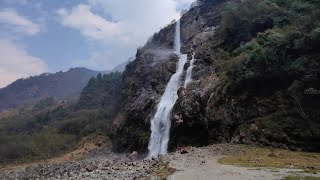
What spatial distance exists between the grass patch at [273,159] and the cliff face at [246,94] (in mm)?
1981

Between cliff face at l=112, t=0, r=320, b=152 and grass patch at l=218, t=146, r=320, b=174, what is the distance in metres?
1.98

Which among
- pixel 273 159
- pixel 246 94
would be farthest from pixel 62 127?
pixel 273 159

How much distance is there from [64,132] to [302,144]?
80.7 m

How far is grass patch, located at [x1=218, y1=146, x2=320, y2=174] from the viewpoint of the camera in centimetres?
2350

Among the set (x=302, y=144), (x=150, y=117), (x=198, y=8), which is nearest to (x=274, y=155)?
(x=302, y=144)

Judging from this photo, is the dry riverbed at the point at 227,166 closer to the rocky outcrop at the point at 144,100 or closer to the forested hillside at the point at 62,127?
the rocky outcrop at the point at 144,100

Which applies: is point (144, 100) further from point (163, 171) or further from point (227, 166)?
point (227, 166)

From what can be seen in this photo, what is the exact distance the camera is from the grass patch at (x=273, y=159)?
77.1 feet

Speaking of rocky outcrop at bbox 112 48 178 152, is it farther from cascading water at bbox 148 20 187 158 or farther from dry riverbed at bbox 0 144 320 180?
dry riverbed at bbox 0 144 320 180

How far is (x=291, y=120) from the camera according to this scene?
31.7 m

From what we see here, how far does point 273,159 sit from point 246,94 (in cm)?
1142

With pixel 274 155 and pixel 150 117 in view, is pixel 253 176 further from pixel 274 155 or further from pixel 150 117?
pixel 150 117

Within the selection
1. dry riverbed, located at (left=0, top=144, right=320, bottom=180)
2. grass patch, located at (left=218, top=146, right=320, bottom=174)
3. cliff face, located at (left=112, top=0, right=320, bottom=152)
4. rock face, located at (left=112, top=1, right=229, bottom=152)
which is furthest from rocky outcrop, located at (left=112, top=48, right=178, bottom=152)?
grass patch, located at (left=218, top=146, right=320, bottom=174)

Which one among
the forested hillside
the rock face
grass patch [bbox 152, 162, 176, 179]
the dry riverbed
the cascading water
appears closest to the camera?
the dry riverbed
